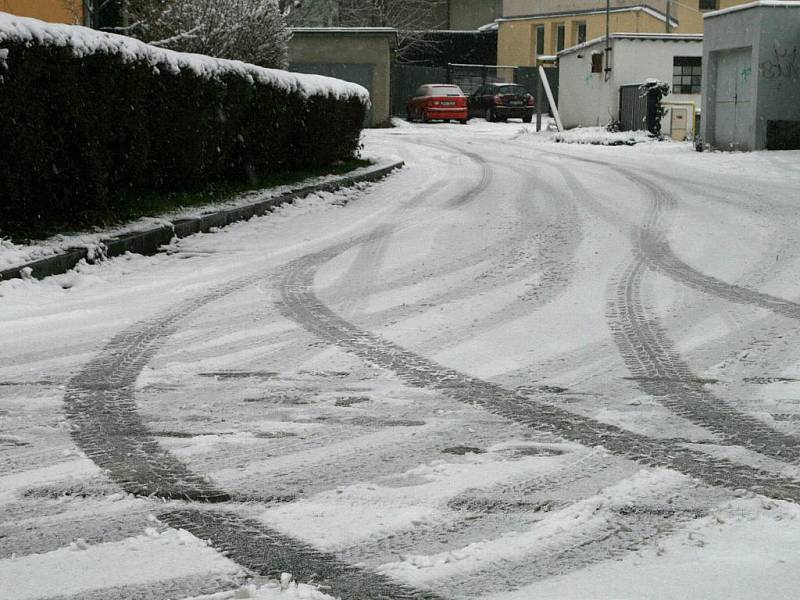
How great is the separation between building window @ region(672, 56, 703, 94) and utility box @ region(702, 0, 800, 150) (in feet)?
32.1

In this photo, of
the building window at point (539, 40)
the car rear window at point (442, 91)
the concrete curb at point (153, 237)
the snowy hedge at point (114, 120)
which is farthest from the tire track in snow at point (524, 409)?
the building window at point (539, 40)

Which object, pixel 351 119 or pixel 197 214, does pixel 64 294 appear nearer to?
pixel 197 214

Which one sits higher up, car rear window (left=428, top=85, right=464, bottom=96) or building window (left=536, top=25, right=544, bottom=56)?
building window (left=536, top=25, right=544, bottom=56)

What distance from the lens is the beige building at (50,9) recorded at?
1692 centimetres

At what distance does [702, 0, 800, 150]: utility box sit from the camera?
2116 centimetres

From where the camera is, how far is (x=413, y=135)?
31.1m

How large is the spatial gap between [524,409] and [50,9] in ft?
51.1

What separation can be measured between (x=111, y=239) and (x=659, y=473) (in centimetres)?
613

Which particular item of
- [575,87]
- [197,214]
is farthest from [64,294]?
[575,87]

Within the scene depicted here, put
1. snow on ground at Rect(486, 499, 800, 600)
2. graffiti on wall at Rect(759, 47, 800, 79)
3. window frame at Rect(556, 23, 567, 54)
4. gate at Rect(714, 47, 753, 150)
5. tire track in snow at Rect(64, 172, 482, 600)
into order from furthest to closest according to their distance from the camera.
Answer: window frame at Rect(556, 23, 567, 54) → gate at Rect(714, 47, 753, 150) → graffiti on wall at Rect(759, 47, 800, 79) → tire track in snow at Rect(64, 172, 482, 600) → snow on ground at Rect(486, 499, 800, 600)

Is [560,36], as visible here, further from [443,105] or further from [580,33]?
[443,105]

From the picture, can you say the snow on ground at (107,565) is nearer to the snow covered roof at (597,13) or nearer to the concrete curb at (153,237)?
the concrete curb at (153,237)

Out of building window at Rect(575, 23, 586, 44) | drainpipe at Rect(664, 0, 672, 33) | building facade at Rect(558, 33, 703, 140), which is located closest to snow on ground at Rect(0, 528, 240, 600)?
building facade at Rect(558, 33, 703, 140)

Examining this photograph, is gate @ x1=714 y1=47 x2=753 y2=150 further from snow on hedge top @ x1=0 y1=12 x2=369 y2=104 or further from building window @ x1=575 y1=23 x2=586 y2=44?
building window @ x1=575 y1=23 x2=586 y2=44
